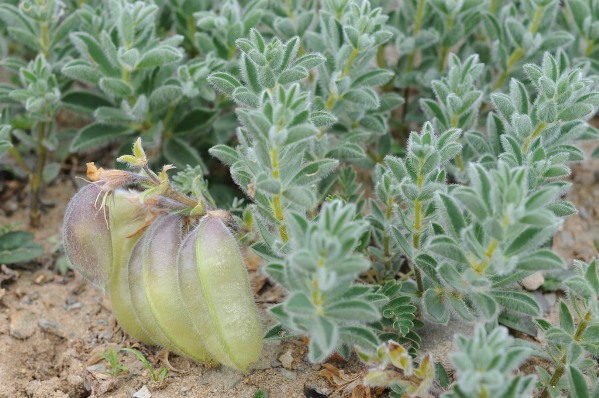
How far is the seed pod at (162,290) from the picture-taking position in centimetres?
269

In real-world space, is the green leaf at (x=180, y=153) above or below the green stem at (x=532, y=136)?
below

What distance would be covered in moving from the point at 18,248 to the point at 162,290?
116 cm

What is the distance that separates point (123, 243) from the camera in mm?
2895

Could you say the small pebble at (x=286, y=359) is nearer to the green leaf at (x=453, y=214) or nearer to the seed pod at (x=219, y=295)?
the seed pod at (x=219, y=295)

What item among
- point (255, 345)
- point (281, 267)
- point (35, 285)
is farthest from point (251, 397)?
point (35, 285)

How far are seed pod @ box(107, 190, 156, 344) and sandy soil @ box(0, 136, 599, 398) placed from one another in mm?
216

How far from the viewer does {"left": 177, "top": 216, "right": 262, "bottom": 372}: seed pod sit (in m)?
2.62

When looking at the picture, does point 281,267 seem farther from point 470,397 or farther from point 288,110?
point 470,397

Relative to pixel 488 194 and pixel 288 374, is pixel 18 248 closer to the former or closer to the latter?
pixel 288 374

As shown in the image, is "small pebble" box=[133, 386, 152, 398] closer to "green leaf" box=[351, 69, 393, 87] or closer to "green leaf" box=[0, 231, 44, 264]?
"green leaf" box=[0, 231, 44, 264]

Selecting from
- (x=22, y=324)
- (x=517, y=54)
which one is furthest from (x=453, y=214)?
(x=22, y=324)

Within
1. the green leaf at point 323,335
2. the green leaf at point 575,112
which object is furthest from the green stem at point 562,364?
the green leaf at point 323,335

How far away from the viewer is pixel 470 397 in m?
2.12

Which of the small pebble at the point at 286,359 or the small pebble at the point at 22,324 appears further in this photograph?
the small pebble at the point at 22,324
